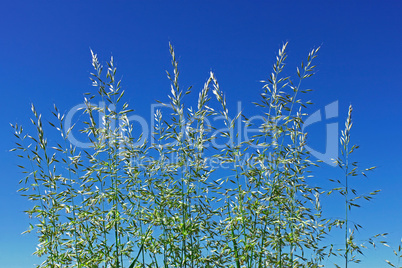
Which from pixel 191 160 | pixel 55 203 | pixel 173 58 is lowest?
pixel 55 203

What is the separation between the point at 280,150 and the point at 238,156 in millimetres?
470

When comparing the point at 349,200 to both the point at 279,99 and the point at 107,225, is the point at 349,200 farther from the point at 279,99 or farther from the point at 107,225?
the point at 107,225

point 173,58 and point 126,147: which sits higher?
point 173,58

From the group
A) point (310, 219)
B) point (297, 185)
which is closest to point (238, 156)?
point (297, 185)

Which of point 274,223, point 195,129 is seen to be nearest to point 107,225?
point 195,129

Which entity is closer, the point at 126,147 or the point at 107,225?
the point at 107,225

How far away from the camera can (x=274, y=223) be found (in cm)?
427

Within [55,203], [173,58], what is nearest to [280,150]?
[173,58]

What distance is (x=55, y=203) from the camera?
457 cm

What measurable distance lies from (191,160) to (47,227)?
184 cm

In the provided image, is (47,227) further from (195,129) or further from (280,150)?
(280,150)

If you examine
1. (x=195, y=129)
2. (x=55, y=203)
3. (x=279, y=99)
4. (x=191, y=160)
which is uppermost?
(x=279, y=99)

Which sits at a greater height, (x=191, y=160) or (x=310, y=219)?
(x=191, y=160)

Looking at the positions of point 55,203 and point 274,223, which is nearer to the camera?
point 274,223
